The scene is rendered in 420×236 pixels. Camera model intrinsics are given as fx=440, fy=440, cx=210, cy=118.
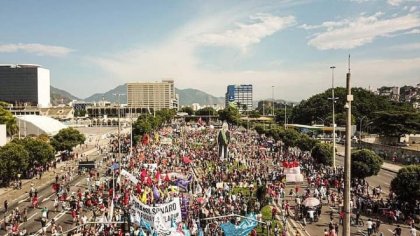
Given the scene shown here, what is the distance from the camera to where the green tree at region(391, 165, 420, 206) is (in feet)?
89.2

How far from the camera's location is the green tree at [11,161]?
38938 mm

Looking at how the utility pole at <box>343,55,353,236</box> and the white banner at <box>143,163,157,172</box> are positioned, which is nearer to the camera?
the utility pole at <box>343,55,353,236</box>

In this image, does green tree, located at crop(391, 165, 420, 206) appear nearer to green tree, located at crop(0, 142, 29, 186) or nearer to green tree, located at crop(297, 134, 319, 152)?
green tree, located at crop(297, 134, 319, 152)

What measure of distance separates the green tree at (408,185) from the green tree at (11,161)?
31.8 metres

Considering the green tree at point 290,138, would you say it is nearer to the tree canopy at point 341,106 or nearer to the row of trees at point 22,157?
the row of trees at point 22,157

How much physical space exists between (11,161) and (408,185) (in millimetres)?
32479

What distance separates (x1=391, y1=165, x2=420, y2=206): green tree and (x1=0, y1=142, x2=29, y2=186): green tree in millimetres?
31777

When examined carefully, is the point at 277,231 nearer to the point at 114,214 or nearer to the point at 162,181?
the point at 114,214

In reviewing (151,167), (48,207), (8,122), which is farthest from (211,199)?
(8,122)

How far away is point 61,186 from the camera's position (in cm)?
3891

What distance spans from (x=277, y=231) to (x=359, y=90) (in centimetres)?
11899

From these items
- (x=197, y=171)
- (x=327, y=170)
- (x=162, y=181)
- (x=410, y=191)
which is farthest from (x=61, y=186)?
(x=410, y=191)

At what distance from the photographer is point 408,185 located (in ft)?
89.7

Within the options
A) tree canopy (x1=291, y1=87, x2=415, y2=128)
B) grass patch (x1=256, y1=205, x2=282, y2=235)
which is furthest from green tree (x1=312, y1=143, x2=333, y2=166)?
tree canopy (x1=291, y1=87, x2=415, y2=128)
